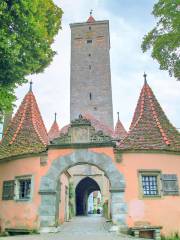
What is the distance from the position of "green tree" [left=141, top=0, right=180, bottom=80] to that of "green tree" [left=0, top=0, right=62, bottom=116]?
16.1 ft

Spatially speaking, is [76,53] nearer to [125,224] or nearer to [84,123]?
[84,123]

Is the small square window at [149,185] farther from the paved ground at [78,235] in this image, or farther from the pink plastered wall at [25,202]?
the pink plastered wall at [25,202]

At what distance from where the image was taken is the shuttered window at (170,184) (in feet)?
42.2

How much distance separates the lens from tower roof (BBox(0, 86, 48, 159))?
14631 millimetres

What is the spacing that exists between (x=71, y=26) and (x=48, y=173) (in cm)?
3014

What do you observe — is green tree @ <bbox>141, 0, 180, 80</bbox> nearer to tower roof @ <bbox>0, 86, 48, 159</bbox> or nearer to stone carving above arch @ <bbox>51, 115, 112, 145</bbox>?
stone carving above arch @ <bbox>51, 115, 112, 145</bbox>

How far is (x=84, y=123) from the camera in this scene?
13.8 metres

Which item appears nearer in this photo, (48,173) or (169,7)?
(169,7)

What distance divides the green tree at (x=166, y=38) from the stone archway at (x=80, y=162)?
17.0 feet

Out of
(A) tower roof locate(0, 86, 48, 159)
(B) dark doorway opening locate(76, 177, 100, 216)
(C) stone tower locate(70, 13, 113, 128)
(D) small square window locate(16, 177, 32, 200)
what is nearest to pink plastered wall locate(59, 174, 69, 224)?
(A) tower roof locate(0, 86, 48, 159)

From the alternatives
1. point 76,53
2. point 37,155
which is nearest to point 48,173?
point 37,155

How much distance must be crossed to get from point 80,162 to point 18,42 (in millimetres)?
5820

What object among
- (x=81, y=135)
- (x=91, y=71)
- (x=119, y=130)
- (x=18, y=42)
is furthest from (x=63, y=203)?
(x=91, y=71)

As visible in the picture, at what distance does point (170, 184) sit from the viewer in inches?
513
